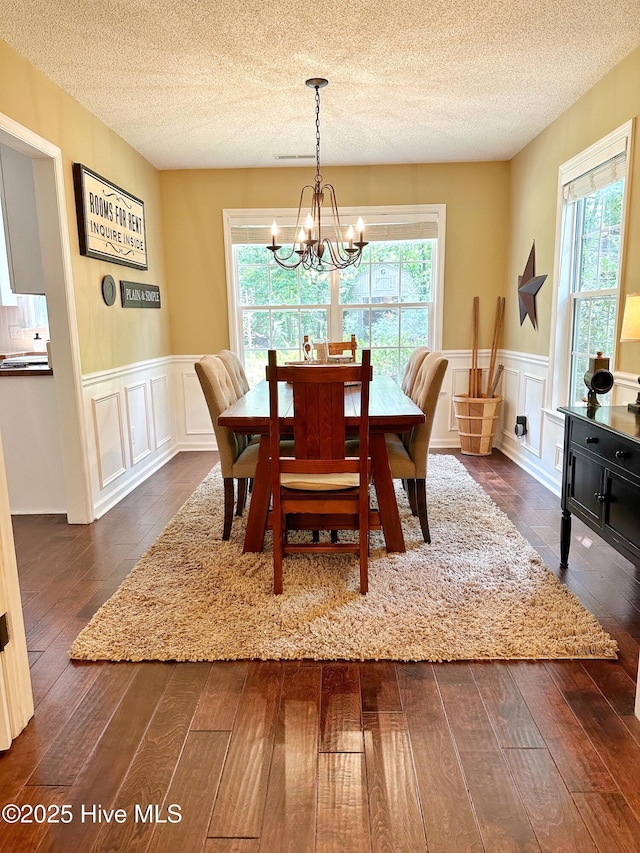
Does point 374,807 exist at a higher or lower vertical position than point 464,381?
lower

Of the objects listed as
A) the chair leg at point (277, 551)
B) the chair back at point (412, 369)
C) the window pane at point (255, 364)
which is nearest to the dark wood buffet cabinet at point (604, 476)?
the chair back at point (412, 369)

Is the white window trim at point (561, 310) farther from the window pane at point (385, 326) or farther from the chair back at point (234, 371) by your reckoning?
the chair back at point (234, 371)

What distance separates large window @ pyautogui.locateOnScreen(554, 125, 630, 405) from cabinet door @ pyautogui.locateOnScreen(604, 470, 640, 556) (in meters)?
1.19

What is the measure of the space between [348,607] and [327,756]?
0.78 metres

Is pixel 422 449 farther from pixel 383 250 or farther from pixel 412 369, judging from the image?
pixel 383 250

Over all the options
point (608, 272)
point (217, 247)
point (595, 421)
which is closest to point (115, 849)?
point (595, 421)

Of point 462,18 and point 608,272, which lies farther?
point 608,272

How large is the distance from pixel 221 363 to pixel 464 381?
2.73 meters

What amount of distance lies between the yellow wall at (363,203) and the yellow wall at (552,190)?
19 cm

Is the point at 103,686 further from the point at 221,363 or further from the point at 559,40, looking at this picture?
the point at 559,40

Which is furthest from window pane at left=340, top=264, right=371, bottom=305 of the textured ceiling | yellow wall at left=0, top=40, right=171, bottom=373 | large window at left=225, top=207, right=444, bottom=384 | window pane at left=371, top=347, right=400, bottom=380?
yellow wall at left=0, top=40, right=171, bottom=373

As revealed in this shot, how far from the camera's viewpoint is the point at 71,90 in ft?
10.5

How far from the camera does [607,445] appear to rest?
226cm

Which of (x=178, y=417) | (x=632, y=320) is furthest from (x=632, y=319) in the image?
(x=178, y=417)
